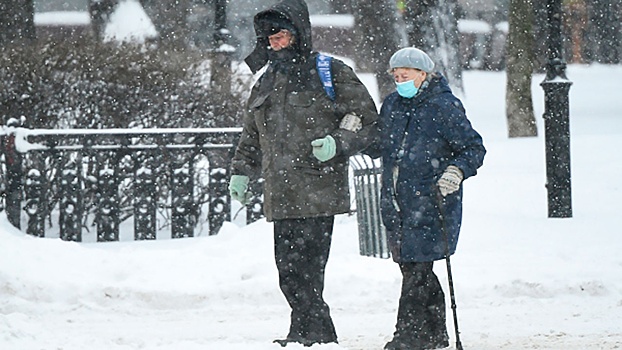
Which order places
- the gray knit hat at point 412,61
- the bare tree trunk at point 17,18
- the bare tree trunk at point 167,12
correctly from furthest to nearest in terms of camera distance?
the bare tree trunk at point 167,12 < the bare tree trunk at point 17,18 < the gray knit hat at point 412,61

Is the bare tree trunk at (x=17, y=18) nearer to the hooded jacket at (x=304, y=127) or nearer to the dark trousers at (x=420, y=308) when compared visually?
the hooded jacket at (x=304, y=127)

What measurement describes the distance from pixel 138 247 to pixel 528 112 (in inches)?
416

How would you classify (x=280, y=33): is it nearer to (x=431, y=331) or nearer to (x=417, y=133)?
(x=417, y=133)

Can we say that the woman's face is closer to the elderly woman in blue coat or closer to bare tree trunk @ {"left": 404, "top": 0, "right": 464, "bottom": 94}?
the elderly woman in blue coat

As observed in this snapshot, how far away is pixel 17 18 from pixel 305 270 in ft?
41.1

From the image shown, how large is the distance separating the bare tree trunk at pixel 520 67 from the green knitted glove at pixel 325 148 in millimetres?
14270

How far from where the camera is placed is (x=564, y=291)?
28.5ft

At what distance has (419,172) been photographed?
21.2 ft

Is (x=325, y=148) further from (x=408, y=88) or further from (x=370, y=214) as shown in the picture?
(x=370, y=214)

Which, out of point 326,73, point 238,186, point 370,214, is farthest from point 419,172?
point 370,214

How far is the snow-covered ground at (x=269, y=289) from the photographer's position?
722cm

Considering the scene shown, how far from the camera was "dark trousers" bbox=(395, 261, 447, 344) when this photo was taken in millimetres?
6543

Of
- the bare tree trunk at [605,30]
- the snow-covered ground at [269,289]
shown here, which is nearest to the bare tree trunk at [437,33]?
the snow-covered ground at [269,289]

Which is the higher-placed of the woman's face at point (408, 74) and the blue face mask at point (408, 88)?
the woman's face at point (408, 74)
